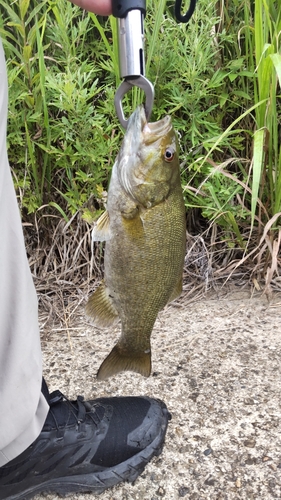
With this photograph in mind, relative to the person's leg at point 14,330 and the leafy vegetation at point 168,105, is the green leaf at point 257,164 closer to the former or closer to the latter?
the leafy vegetation at point 168,105

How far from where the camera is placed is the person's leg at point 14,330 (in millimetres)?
1346

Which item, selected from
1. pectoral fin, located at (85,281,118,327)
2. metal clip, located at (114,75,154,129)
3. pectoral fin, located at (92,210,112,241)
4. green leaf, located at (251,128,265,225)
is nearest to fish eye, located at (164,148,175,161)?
metal clip, located at (114,75,154,129)

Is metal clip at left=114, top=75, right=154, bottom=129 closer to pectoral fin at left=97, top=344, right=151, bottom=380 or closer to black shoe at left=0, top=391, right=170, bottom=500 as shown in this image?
pectoral fin at left=97, top=344, right=151, bottom=380

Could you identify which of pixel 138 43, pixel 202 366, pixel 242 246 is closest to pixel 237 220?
pixel 242 246

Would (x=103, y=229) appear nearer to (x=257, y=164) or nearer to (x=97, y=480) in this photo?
(x=97, y=480)

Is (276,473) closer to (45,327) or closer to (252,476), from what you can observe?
(252,476)

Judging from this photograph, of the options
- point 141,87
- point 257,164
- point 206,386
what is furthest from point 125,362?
point 257,164

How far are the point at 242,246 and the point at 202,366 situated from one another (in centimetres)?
73

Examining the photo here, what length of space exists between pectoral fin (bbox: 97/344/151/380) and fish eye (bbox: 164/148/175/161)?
63 centimetres

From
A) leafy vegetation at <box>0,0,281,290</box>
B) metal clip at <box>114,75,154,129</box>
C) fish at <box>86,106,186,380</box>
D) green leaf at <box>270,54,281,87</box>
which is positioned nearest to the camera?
metal clip at <box>114,75,154,129</box>

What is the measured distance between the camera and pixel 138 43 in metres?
1.31

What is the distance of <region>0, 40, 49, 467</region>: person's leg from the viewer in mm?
1346

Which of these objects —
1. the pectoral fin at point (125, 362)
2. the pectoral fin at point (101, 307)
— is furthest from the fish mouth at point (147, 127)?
the pectoral fin at point (125, 362)

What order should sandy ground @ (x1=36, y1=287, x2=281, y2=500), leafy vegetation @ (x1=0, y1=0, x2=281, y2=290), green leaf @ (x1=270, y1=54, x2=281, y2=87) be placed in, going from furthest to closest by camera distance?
leafy vegetation @ (x1=0, y1=0, x2=281, y2=290)
green leaf @ (x1=270, y1=54, x2=281, y2=87)
sandy ground @ (x1=36, y1=287, x2=281, y2=500)
